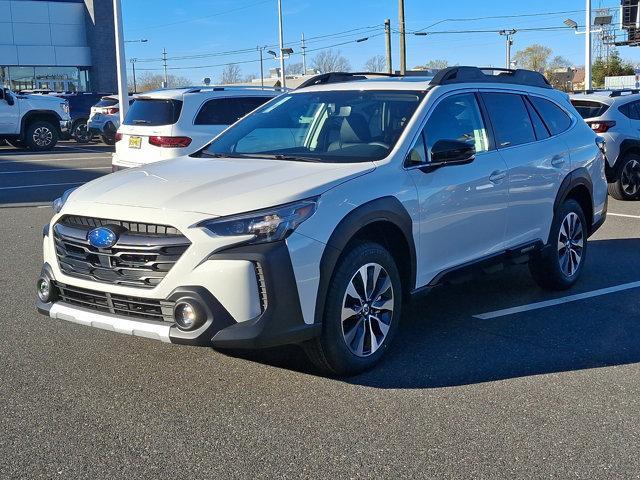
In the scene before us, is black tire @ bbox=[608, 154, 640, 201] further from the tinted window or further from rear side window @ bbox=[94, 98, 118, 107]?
rear side window @ bbox=[94, 98, 118, 107]

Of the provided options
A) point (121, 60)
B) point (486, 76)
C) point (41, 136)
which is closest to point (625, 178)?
point (486, 76)

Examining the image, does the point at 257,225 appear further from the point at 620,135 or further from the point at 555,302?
the point at 620,135

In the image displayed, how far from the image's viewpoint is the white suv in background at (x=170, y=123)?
35.7 ft

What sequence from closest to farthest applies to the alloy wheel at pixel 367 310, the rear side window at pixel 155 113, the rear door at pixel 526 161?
the alloy wheel at pixel 367 310
the rear door at pixel 526 161
the rear side window at pixel 155 113

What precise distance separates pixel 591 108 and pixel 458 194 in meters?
7.95

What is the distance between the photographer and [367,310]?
4.50 meters

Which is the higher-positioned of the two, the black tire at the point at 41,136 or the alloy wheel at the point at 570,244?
the black tire at the point at 41,136

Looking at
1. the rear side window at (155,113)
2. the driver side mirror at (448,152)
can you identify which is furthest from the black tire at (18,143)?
the driver side mirror at (448,152)

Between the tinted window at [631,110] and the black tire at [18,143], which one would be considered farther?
the black tire at [18,143]

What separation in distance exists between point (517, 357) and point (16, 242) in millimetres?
Result: 6266

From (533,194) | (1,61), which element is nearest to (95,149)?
(533,194)

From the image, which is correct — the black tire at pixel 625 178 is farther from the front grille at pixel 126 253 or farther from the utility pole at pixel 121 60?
the utility pole at pixel 121 60

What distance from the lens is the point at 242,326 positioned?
154 inches

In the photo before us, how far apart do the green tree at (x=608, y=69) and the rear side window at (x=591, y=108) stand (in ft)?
181
